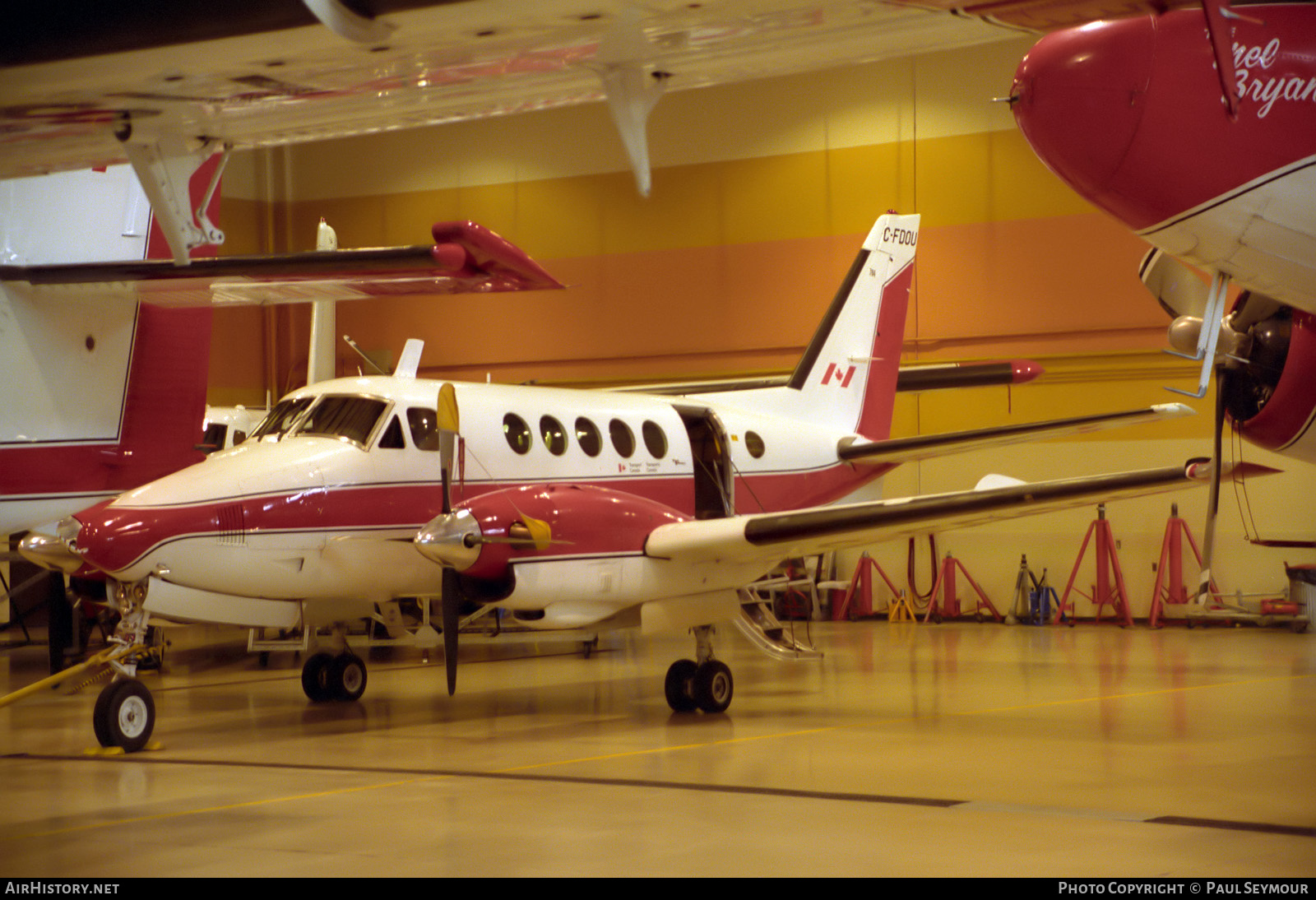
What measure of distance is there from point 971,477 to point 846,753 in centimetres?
1150

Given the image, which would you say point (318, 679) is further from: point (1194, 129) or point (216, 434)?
point (1194, 129)

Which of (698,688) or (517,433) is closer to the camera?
(698,688)

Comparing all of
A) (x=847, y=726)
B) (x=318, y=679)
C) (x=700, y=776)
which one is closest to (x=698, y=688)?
(x=847, y=726)

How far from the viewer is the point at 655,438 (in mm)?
10727

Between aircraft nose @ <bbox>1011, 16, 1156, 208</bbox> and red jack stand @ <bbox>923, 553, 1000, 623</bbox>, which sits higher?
aircraft nose @ <bbox>1011, 16, 1156, 208</bbox>

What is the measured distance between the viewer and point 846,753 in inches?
292

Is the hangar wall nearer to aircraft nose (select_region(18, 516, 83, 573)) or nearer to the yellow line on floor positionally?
the yellow line on floor

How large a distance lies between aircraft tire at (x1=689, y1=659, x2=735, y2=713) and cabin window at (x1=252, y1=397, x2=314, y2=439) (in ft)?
11.2

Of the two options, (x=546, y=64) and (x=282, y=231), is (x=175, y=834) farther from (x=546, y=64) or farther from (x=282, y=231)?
(x=282, y=231)

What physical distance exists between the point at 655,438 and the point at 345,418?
8.75 feet

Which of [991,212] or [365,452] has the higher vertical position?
[991,212]

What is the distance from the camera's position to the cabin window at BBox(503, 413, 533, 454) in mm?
9688

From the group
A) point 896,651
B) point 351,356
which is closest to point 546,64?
point 896,651

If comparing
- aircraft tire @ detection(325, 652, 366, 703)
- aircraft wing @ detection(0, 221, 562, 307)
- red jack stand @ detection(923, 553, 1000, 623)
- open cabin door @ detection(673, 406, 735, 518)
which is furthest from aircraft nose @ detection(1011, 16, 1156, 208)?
red jack stand @ detection(923, 553, 1000, 623)
